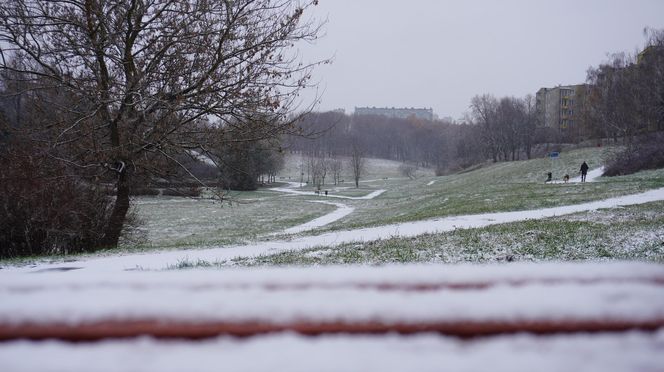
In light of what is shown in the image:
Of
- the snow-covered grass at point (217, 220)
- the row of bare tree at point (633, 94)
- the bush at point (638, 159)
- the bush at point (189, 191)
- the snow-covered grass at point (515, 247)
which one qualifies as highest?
the row of bare tree at point (633, 94)

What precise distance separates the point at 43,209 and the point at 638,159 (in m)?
38.5

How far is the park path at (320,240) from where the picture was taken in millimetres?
8359

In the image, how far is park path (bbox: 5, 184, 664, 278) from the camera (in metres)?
8.36

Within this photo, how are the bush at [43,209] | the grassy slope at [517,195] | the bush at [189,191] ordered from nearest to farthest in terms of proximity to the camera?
the bush at [43,209]
the bush at [189,191]
the grassy slope at [517,195]

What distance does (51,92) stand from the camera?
1101 centimetres

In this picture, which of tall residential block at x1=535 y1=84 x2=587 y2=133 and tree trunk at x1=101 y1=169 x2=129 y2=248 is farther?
tall residential block at x1=535 y1=84 x2=587 y2=133

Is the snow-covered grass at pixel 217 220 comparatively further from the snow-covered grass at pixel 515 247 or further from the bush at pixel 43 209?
the snow-covered grass at pixel 515 247

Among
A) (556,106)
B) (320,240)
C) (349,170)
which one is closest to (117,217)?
(320,240)

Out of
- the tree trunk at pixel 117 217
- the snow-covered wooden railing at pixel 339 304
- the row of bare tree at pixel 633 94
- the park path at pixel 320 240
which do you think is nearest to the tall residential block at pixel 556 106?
the row of bare tree at pixel 633 94

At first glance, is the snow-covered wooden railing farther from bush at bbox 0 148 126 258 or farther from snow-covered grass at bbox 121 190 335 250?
snow-covered grass at bbox 121 190 335 250

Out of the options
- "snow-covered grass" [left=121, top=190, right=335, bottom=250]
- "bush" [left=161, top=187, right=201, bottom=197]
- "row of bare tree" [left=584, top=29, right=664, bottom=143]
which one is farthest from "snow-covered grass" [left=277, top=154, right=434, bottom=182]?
"bush" [left=161, top=187, right=201, bottom=197]

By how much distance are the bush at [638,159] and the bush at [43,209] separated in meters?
35.9

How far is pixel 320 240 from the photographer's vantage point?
12.9 meters

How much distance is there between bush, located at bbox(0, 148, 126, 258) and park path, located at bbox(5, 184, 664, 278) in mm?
3182
